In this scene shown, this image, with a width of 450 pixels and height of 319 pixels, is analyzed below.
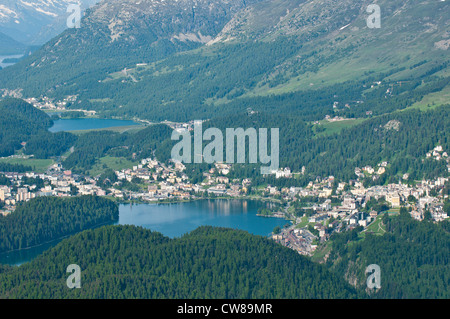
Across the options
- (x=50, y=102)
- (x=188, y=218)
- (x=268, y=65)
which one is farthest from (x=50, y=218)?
(x=268, y=65)

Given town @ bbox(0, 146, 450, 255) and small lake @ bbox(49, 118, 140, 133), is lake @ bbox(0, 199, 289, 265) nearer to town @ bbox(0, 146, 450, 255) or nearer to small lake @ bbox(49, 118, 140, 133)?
town @ bbox(0, 146, 450, 255)

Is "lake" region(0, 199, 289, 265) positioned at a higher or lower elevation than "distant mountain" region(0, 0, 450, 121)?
lower

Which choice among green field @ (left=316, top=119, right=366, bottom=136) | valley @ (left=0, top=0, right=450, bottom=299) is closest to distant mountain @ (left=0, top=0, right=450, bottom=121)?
valley @ (left=0, top=0, right=450, bottom=299)

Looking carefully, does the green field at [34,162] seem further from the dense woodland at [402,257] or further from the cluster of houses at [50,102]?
the cluster of houses at [50,102]

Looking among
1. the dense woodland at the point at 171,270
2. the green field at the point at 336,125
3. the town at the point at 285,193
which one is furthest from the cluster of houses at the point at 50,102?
the dense woodland at the point at 171,270

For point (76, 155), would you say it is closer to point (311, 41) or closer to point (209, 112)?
point (209, 112)

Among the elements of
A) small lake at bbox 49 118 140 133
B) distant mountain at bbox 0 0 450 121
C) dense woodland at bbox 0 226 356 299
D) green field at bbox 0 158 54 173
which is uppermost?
distant mountain at bbox 0 0 450 121
